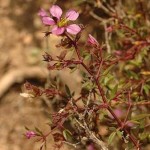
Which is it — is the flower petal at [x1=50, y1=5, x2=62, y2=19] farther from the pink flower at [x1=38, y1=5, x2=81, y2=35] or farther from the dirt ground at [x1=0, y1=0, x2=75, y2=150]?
the dirt ground at [x1=0, y1=0, x2=75, y2=150]

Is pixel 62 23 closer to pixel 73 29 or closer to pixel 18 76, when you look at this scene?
pixel 73 29

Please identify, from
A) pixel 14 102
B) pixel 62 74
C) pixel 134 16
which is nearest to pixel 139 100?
pixel 134 16

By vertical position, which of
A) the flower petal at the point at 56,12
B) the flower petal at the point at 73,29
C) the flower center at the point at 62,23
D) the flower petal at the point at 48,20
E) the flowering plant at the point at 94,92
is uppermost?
the flower petal at the point at 56,12

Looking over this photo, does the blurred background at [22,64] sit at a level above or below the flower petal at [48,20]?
below

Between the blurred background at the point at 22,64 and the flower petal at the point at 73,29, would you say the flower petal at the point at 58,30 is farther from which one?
the blurred background at the point at 22,64

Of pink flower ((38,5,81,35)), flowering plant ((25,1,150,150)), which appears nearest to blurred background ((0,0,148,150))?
flowering plant ((25,1,150,150))

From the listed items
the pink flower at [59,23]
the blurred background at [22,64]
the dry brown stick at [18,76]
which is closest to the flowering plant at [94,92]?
the pink flower at [59,23]
